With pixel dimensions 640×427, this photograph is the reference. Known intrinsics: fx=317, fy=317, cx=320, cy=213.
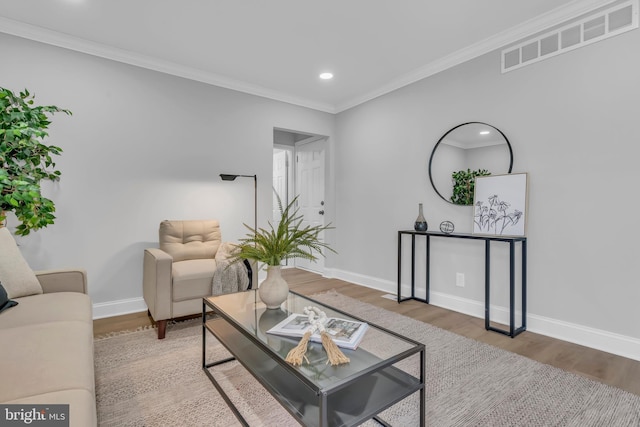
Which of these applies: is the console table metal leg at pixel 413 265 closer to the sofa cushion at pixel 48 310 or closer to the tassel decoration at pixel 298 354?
the tassel decoration at pixel 298 354

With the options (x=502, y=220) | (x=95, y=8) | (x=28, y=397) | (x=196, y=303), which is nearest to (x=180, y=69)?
(x=95, y=8)

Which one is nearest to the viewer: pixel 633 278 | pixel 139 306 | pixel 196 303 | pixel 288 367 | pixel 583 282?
pixel 288 367

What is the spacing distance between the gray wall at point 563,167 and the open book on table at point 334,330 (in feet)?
6.27

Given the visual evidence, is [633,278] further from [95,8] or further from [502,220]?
[95,8]

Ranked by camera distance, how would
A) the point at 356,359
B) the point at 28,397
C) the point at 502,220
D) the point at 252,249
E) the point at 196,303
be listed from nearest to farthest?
the point at 28,397 → the point at 356,359 → the point at 252,249 → the point at 196,303 → the point at 502,220

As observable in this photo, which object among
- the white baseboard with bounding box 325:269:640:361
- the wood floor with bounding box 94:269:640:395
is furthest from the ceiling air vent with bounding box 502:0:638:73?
the wood floor with bounding box 94:269:640:395

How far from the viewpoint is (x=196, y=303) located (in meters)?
2.57

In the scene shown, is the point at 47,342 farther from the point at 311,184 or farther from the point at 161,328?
the point at 311,184

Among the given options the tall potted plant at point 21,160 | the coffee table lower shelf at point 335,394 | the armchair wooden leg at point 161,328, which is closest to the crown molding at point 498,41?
the coffee table lower shelf at point 335,394

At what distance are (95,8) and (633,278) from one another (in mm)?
4280

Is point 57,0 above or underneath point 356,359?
above

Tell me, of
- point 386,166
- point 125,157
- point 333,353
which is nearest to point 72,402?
point 333,353

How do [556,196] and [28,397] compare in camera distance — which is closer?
[28,397]

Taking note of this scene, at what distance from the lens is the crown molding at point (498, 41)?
2318 mm
